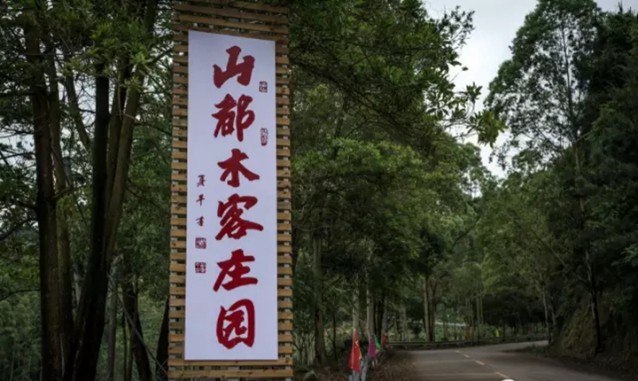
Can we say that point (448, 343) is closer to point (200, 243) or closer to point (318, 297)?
point (318, 297)

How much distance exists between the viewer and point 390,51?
6.52m

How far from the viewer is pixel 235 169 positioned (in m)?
5.22

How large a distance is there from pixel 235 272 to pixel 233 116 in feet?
4.47

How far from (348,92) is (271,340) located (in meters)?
3.17

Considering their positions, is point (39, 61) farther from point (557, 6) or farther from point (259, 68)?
point (557, 6)

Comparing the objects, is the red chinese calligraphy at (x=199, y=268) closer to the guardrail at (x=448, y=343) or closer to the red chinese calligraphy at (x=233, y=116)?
the red chinese calligraphy at (x=233, y=116)

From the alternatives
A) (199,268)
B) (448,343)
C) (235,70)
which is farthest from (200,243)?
(448,343)

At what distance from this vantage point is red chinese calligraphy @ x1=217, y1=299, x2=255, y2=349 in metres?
4.94

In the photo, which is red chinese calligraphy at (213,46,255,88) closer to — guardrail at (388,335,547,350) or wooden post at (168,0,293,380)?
wooden post at (168,0,293,380)

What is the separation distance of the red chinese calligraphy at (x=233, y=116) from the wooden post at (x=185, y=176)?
1.01 ft

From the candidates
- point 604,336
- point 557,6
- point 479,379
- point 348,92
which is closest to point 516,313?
point 604,336

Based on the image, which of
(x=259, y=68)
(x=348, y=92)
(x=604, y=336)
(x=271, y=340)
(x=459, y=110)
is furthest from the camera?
(x=604, y=336)

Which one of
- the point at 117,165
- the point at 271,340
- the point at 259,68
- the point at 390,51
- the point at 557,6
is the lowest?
the point at 271,340

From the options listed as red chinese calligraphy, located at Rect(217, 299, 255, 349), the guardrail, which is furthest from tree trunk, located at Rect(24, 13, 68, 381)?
the guardrail
